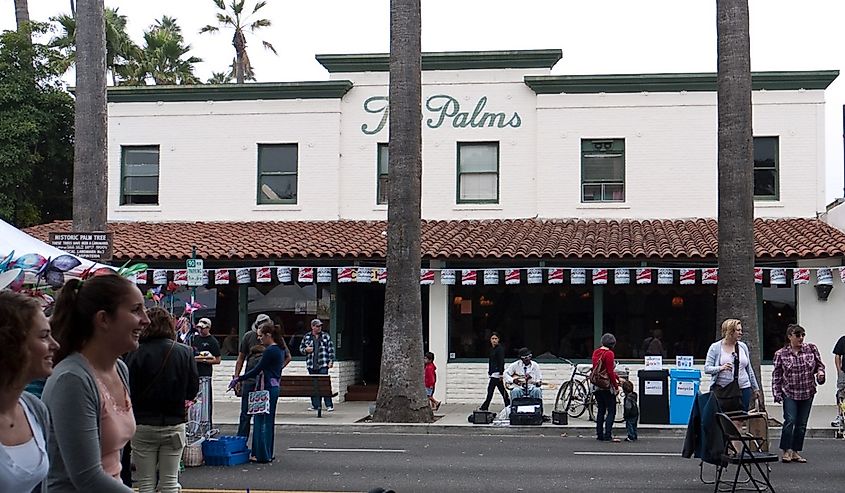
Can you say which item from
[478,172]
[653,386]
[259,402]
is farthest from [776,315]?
[259,402]

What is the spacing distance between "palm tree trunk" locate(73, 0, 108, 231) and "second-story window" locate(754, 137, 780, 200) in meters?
14.6

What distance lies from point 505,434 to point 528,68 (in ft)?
33.9

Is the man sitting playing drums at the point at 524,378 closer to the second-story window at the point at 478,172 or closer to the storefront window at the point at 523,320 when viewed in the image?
the storefront window at the point at 523,320

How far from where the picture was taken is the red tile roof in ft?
71.4

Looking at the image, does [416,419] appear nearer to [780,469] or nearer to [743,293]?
[743,293]

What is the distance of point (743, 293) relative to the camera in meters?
17.9

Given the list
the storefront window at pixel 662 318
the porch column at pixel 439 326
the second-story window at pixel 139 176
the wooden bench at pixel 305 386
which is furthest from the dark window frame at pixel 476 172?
the second-story window at pixel 139 176

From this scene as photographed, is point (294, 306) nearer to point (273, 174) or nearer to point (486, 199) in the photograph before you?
point (273, 174)

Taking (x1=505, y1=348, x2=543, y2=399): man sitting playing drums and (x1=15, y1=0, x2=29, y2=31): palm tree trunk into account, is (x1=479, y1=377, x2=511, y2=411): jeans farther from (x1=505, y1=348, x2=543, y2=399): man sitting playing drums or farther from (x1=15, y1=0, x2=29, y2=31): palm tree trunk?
(x1=15, y1=0, x2=29, y2=31): palm tree trunk

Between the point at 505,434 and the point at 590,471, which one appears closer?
the point at 590,471

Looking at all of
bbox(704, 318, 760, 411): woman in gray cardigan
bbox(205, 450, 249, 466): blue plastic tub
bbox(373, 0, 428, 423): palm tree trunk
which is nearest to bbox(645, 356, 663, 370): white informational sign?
bbox(373, 0, 428, 423): palm tree trunk

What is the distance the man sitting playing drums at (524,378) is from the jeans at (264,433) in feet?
20.6

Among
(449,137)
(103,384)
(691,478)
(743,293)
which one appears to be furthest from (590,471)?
(449,137)

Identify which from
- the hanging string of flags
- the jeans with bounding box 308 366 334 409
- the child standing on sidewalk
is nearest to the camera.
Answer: the jeans with bounding box 308 366 334 409
